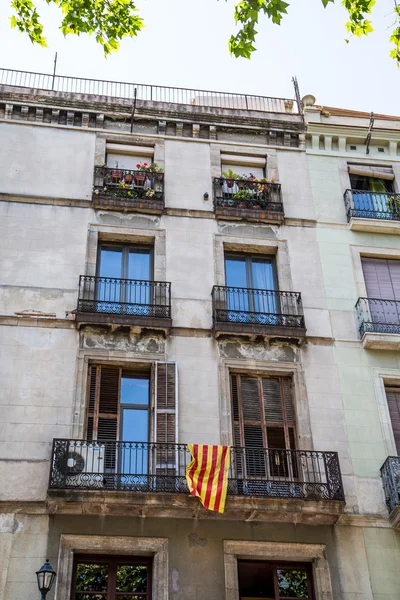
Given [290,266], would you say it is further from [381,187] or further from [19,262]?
[19,262]

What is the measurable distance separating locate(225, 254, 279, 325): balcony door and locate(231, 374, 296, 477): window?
156cm

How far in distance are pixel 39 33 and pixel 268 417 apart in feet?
31.0

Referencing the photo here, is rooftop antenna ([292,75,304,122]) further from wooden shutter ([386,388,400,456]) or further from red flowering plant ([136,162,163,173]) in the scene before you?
wooden shutter ([386,388,400,456])

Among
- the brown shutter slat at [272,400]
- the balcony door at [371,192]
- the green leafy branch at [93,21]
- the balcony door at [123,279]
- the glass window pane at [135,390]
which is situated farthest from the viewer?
the balcony door at [371,192]

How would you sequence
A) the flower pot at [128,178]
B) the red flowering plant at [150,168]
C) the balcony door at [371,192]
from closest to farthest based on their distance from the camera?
the flower pot at [128,178], the red flowering plant at [150,168], the balcony door at [371,192]

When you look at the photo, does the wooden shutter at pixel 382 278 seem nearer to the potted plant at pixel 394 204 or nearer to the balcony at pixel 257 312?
the potted plant at pixel 394 204

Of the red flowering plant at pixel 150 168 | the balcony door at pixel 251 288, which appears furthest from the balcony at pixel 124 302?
the red flowering plant at pixel 150 168

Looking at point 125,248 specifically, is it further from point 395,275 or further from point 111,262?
point 395,275

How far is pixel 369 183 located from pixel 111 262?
7993mm

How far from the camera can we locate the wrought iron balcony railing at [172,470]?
15.8 meters

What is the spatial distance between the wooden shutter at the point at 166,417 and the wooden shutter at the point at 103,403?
3.18 feet

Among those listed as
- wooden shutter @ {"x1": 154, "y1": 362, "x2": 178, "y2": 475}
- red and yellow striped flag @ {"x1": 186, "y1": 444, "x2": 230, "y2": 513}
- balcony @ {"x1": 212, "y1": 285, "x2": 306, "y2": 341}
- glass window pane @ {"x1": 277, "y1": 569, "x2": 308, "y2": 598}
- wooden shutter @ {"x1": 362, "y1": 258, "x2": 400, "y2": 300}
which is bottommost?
glass window pane @ {"x1": 277, "y1": 569, "x2": 308, "y2": 598}

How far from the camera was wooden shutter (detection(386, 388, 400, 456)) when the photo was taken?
58.9 feet

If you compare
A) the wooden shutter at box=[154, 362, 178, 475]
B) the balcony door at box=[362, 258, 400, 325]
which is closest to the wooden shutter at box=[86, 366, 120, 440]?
the wooden shutter at box=[154, 362, 178, 475]
